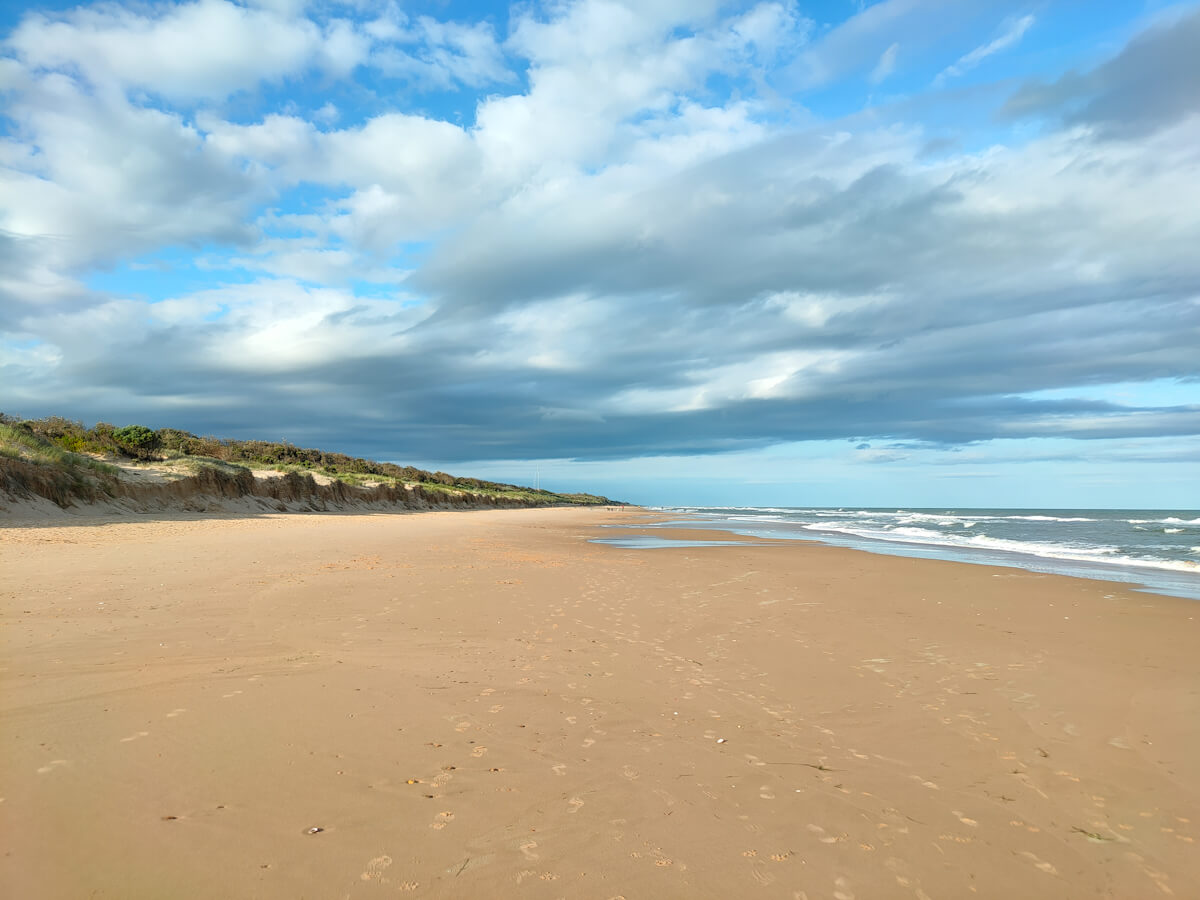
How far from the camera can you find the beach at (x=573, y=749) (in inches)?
122

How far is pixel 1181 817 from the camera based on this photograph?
3.92 m

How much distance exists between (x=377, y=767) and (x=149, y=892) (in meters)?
1.39

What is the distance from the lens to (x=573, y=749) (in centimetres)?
449

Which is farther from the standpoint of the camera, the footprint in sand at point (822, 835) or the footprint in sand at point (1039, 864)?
the footprint in sand at point (822, 835)

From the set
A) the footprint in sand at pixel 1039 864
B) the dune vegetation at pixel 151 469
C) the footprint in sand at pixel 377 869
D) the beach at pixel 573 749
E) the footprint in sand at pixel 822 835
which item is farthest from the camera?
the dune vegetation at pixel 151 469

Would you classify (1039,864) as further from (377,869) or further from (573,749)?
(377,869)

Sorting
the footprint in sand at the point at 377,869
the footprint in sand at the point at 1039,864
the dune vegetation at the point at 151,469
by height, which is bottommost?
the footprint in sand at the point at 1039,864

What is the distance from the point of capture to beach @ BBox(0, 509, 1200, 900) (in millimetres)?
3104

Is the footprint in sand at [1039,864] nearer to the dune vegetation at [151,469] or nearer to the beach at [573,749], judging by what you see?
the beach at [573,749]

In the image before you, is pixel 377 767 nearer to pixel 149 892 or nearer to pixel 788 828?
pixel 149 892

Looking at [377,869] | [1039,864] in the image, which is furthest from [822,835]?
[377,869]

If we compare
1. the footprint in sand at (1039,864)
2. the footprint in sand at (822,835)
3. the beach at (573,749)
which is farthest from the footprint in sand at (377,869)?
the footprint in sand at (1039,864)

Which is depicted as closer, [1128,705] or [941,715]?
[941,715]

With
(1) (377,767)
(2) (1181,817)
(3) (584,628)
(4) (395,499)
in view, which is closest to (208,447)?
(4) (395,499)
